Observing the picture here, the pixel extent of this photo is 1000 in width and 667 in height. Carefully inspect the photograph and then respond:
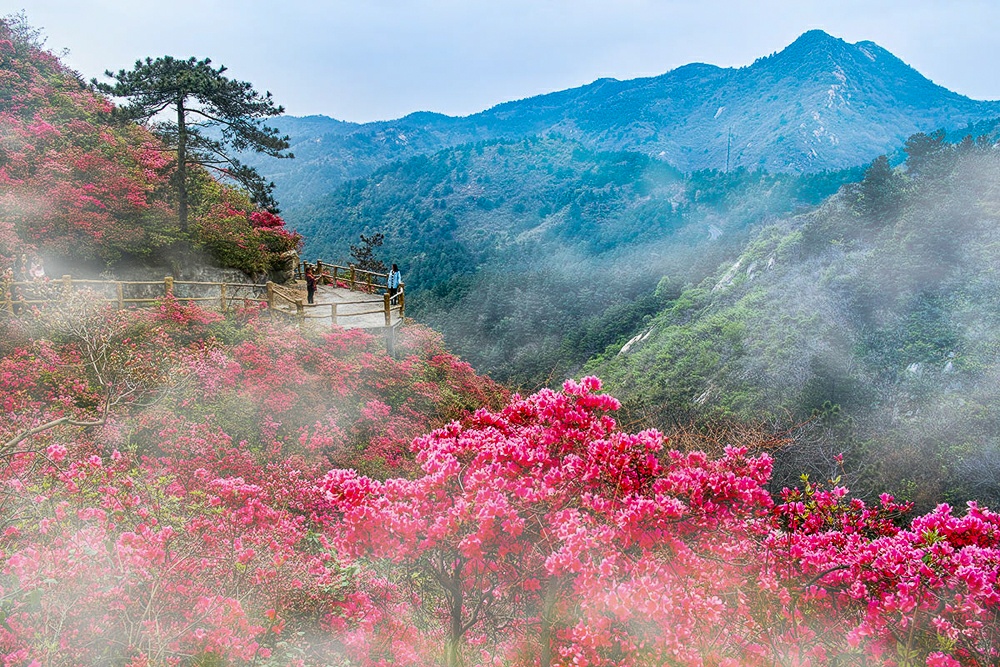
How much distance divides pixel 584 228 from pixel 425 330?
6674 cm

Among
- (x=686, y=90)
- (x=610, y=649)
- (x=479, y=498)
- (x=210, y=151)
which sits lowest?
(x=610, y=649)

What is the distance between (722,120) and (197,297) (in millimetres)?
131701

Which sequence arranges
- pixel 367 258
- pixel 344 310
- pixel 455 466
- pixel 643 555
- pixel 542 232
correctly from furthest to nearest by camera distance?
1. pixel 542 232
2. pixel 367 258
3. pixel 344 310
4. pixel 455 466
5. pixel 643 555

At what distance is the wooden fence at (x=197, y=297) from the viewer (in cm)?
913

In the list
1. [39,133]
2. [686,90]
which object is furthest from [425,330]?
[686,90]

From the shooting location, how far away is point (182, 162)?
1280 centimetres

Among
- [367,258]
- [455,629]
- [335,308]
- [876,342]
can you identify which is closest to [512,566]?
[455,629]

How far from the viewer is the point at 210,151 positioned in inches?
505

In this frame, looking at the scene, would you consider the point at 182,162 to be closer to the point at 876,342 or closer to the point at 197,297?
the point at 197,297

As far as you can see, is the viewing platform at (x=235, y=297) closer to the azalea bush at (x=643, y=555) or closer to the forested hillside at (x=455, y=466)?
the forested hillside at (x=455, y=466)

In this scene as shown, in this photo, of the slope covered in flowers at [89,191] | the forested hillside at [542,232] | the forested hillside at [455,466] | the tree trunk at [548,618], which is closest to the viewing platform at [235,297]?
the forested hillside at [455,466]

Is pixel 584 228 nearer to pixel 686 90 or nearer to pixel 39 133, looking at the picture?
pixel 39 133

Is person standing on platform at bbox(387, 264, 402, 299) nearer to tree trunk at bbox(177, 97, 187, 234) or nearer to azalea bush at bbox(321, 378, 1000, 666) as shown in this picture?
tree trunk at bbox(177, 97, 187, 234)

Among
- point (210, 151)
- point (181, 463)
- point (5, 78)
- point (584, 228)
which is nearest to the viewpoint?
point (181, 463)
